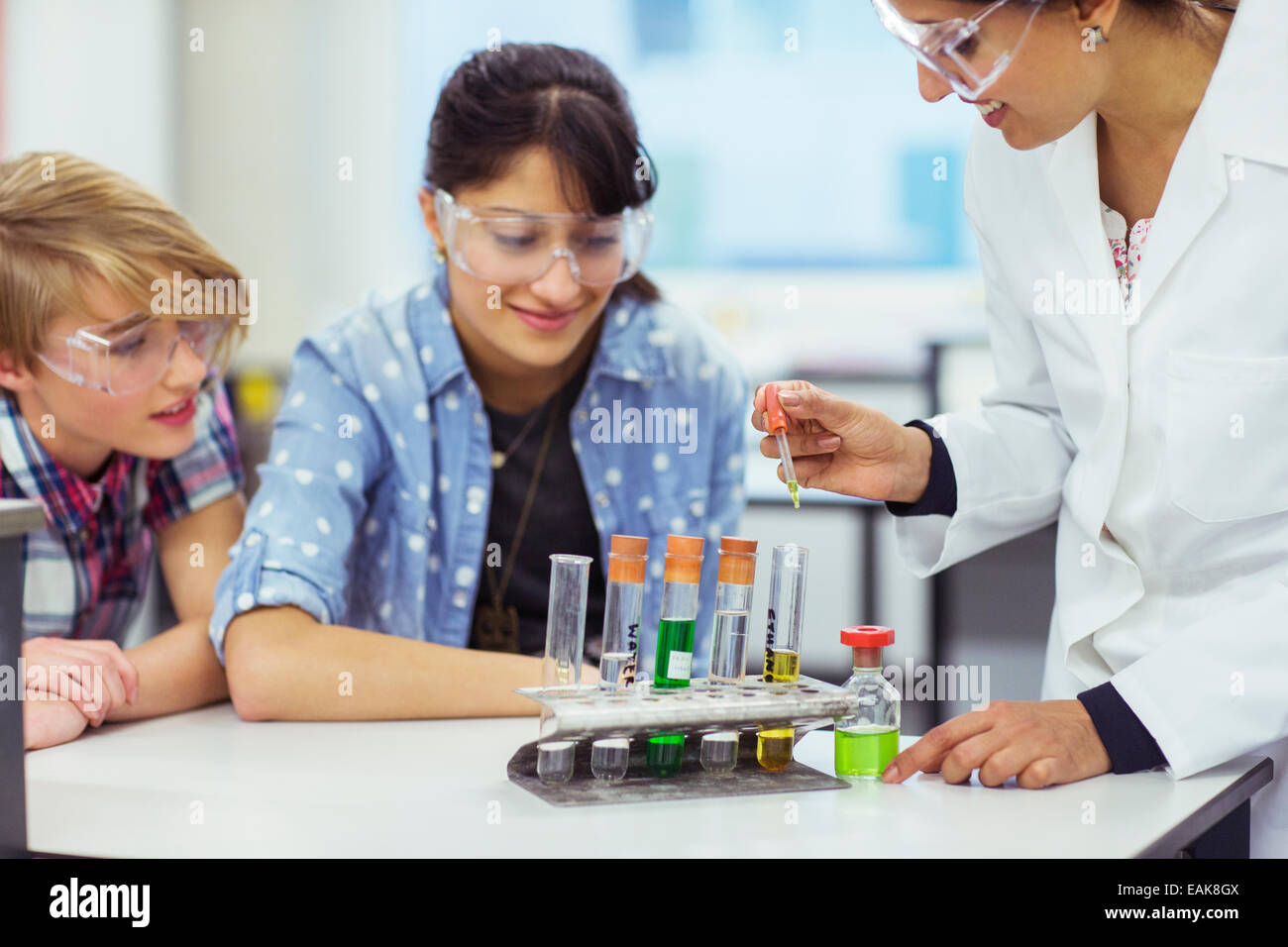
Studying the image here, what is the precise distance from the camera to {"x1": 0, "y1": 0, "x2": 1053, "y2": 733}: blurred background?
486cm

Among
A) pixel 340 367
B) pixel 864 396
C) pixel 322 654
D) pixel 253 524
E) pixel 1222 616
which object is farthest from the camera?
pixel 864 396

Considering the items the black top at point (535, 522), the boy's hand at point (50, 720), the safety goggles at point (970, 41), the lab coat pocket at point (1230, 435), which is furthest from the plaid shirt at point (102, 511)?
the lab coat pocket at point (1230, 435)

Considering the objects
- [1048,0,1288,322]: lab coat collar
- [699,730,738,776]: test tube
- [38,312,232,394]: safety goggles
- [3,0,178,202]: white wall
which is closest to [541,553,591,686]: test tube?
[699,730,738,776]: test tube

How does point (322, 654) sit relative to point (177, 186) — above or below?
below

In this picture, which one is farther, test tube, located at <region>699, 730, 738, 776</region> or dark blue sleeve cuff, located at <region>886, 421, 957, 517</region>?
dark blue sleeve cuff, located at <region>886, 421, 957, 517</region>

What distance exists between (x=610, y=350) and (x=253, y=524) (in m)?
0.59

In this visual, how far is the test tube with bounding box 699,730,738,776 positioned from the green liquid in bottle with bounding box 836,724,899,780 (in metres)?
0.11

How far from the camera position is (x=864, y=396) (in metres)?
4.38

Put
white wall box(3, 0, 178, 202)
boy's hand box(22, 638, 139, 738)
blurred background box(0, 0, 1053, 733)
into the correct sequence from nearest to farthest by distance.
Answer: boy's hand box(22, 638, 139, 738)
white wall box(3, 0, 178, 202)
blurred background box(0, 0, 1053, 733)

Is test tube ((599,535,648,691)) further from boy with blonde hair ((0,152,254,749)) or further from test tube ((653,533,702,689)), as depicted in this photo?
boy with blonde hair ((0,152,254,749))

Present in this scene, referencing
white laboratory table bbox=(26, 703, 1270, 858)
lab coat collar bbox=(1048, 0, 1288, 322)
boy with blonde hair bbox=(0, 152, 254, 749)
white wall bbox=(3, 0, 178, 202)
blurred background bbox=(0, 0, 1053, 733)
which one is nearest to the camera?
white laboratory table bbox=(26, 703, 1270, 858)
